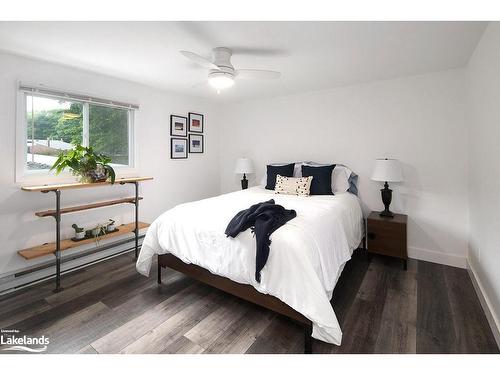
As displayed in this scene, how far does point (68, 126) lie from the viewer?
2.81m

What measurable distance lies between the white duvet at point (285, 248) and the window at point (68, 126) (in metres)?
1.45

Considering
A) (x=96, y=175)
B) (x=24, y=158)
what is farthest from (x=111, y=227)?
(x=24, y=158)

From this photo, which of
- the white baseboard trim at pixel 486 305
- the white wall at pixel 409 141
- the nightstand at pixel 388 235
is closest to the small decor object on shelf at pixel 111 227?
the white wall at pixel 409 141

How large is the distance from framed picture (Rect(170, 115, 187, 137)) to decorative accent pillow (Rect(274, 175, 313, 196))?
178 cm

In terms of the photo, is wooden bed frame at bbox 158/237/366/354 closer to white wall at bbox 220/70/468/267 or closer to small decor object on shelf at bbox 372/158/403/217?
small decor object on shelf at bbox 372/158/403/217

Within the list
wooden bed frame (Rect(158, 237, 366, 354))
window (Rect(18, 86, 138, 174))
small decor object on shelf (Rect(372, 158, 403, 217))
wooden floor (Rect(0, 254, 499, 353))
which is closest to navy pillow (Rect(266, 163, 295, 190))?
small decor object on shelf (Rect(372, 158, 403, 217))

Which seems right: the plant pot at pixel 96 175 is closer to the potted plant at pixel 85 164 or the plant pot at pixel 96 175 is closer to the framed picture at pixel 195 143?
the potted plant at pixel 85 164

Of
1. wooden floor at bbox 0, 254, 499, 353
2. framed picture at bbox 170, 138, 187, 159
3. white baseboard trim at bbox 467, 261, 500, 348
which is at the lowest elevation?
wooden floor at bbox 0, 254, 499, 353

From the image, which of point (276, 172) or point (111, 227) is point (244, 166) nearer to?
point (276, 172)

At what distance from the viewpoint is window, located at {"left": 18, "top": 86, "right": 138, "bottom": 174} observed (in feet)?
8.29

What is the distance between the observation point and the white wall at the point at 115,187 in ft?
7.73

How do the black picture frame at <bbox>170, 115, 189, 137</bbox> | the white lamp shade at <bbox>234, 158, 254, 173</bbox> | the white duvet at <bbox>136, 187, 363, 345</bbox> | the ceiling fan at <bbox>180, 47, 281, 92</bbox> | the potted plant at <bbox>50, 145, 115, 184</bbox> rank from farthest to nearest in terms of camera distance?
the white lamp shade at <bbox>234, 158, 254, 173</bbox> → the black picture frame at <bbox>170, 115, 189, 137</bbox> → the potted plant at <bbox>50, 145, 115, 184</bbox> → the ceiling fan at <bbox>180, 47, 281, 92</bbox> → the white duvet at <bbox>136, 187, 363, 345</bbox>

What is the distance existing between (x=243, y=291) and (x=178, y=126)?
9.49 ft
